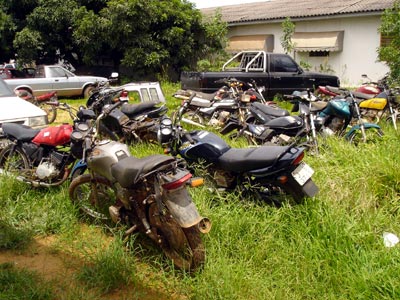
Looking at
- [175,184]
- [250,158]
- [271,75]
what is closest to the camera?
[175,184]

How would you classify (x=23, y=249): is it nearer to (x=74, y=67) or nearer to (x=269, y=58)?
(x=269, y=58)

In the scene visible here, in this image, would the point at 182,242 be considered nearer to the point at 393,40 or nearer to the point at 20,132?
the point at 20,132

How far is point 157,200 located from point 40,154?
7.84 feet

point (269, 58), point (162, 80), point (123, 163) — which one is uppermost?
point (123, 163)

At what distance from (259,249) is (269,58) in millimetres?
8737

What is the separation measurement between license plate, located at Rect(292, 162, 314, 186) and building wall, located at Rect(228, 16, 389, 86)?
11.5m

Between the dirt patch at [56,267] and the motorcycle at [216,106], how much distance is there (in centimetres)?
430

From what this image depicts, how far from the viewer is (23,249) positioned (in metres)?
3.86

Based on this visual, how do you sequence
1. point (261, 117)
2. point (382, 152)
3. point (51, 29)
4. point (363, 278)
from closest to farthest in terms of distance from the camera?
point (363, 278)
point (382, 152)
point (261, 117)
point (51, 29)

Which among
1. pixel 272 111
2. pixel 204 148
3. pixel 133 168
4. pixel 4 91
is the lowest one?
pixel 272 111

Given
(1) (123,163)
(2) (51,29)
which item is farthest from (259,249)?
(2) (51,29)

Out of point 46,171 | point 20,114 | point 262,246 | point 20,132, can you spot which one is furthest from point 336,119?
point 20,114

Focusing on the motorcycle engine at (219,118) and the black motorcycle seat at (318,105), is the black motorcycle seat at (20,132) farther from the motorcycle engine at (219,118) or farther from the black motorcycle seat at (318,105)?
the black motorcycle seat at (318,105)

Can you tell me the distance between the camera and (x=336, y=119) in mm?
6277
